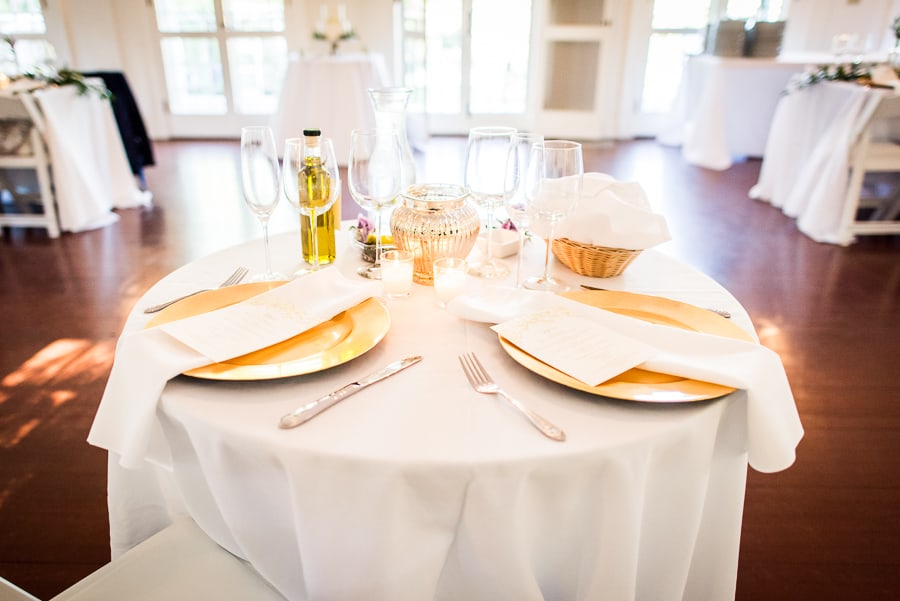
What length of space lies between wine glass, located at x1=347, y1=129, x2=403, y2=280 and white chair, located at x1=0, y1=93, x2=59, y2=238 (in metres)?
2.97

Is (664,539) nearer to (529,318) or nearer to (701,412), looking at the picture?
(701,412)

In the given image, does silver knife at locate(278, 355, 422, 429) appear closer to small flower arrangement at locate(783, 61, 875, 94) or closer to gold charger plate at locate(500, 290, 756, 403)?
gold charger plate at locate(500, 290, 756, 403)

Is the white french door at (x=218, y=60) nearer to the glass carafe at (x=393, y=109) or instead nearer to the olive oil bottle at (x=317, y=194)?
the glass carafe at (x=393, y=109)

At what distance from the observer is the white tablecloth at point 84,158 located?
333 centimetres

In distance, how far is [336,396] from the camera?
73 centimetres

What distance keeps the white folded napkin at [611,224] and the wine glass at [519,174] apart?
8 centimetres

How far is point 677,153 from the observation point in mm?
5898

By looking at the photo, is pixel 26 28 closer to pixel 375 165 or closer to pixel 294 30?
pixel 294 30

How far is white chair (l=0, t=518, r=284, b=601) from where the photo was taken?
0.78 meters

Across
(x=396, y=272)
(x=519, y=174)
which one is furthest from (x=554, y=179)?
(x=396, y=272)

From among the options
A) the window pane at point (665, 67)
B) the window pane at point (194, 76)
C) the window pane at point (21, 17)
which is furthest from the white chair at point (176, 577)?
the window pane at point (21, 17)

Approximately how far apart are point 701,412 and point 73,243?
3.53 m

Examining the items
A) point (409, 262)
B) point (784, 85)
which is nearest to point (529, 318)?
point (409, 262)

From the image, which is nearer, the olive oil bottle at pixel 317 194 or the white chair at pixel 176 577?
the white chair at pixel 176 577
